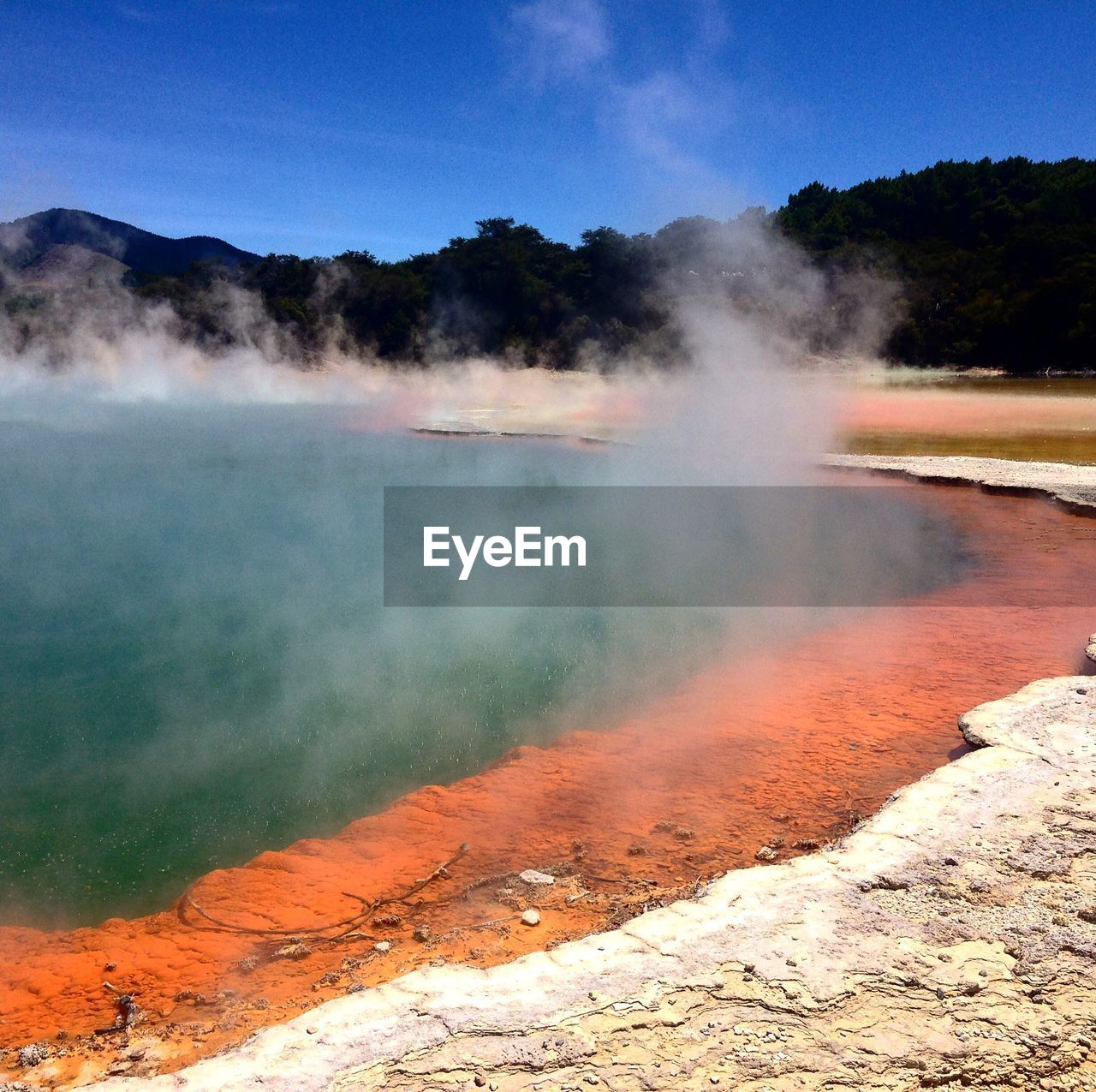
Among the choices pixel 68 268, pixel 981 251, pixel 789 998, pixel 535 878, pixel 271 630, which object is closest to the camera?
pixel 789 998

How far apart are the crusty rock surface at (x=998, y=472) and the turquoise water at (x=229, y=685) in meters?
5.39

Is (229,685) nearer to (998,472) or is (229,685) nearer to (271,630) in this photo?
(271,630)

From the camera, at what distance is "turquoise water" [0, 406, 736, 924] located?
3713mm

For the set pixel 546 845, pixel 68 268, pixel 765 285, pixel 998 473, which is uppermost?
pixel 68 268

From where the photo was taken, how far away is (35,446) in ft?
51.6

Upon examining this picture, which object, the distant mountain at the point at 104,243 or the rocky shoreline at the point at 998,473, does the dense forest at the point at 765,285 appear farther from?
the rocky shoreline at the point at 998,473

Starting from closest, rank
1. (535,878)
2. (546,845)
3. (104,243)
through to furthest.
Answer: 1. (535,878)
2. (546,845)
3. (104,243)

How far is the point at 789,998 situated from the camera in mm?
2176

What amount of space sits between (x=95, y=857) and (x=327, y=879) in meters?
1.00

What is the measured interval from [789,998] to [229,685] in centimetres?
381

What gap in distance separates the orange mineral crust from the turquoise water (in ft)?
1.01

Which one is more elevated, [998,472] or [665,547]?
[998,472]

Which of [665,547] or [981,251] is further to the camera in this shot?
[981,251]

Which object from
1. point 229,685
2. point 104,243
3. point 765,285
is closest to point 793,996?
point 229,685
